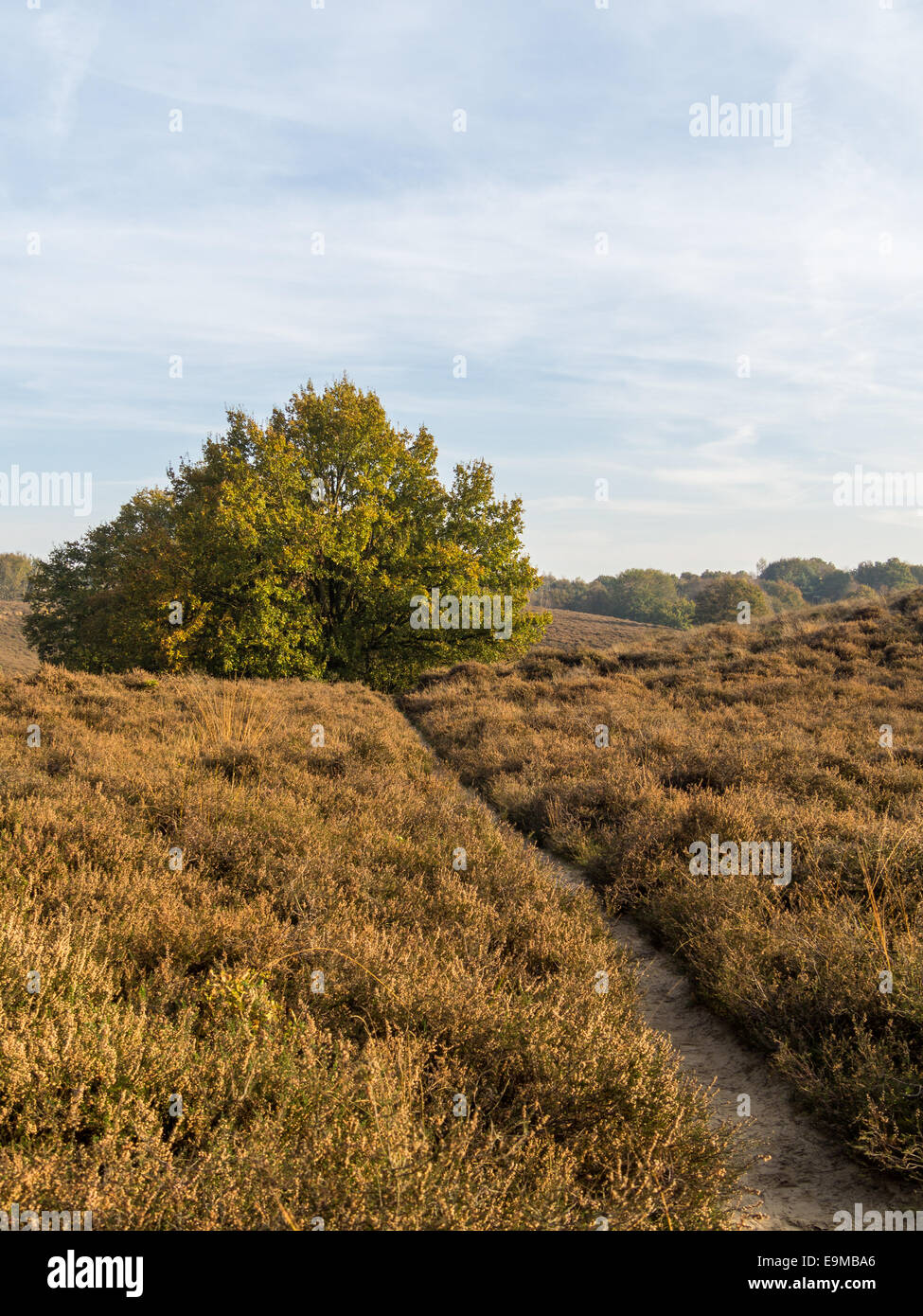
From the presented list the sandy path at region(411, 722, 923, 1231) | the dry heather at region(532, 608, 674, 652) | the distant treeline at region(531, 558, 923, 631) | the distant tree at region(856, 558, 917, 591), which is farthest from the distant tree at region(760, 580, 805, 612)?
the sandy path at region(411, 722, 923, 1231)

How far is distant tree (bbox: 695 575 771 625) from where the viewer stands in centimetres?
7181

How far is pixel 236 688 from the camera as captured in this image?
49.6 feet

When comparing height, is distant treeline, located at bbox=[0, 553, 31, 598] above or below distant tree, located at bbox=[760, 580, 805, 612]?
above

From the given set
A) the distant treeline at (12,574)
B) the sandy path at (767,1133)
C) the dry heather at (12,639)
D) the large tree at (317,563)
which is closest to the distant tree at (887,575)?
the large tree at (317,563)

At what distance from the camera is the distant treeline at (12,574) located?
111m

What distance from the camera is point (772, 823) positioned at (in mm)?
6527

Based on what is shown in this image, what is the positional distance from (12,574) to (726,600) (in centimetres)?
11158

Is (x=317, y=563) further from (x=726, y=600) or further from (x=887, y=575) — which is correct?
(x=887, y=575)

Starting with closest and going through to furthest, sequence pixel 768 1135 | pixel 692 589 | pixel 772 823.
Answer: pixel 768 1135 < pixel 772 823 < pixel 692 589

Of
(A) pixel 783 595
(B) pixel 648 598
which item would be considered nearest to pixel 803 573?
(A) pixel 783 595

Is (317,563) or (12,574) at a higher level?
(12,574)

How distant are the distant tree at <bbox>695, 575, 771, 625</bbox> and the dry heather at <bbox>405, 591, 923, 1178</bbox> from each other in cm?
5613

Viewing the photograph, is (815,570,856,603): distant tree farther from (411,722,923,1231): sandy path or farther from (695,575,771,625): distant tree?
(411,722,923,1231): sandy path

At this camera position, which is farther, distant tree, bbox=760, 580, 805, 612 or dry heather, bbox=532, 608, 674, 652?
distant tree, bbox=760, 580, 805, 612
